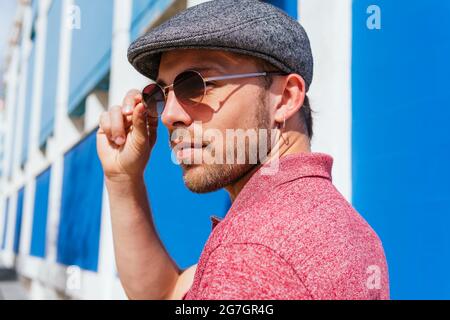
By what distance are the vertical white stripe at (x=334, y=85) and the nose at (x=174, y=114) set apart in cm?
121

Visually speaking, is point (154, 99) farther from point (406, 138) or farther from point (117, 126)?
point (406, 138)

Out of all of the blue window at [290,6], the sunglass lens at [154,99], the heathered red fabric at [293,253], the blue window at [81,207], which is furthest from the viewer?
the blue window at [81,207]

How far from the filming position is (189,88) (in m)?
1.47

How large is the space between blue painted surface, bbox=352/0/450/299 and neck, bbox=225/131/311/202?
2.31 ft

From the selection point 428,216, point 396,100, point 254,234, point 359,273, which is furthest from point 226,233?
point 396,100

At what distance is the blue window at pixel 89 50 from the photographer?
6766 millimetres

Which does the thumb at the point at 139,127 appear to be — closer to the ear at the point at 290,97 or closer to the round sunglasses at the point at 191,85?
the round sunglasses at the point at 191,85

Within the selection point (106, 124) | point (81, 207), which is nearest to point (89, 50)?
point (81, 207)

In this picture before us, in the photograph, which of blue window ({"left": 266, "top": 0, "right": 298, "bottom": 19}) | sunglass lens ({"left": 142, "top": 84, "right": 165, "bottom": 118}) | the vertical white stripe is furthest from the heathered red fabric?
blue window ({"left": 266, "top": 0, "right": 298, "bottom": 19})

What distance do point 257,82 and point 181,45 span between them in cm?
27

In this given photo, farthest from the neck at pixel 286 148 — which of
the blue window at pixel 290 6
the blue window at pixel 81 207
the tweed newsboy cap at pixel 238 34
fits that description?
the blue window at pixel 81 207

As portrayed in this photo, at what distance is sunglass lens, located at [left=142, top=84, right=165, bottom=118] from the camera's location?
63.1 inches

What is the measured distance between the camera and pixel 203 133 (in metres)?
1.49

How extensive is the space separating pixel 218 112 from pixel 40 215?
11129 mm
